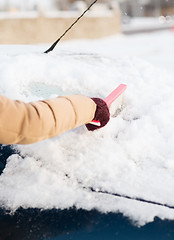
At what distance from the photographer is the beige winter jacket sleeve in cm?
107

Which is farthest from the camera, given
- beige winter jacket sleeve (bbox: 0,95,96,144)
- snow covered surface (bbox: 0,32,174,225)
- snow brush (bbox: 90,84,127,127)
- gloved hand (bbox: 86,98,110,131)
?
snow brush (bbox: 90,84,127,127)

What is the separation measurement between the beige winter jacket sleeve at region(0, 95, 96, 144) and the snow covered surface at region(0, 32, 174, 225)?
0.72 feet

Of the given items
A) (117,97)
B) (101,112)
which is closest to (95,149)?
(101,112)

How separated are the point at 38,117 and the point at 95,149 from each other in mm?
438

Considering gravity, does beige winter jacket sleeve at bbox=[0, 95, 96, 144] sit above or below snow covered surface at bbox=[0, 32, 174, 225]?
above

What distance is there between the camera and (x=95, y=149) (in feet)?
4.88

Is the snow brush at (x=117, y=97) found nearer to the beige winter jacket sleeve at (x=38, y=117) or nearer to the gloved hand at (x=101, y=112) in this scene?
the gloved hand at (x=101, y=112)

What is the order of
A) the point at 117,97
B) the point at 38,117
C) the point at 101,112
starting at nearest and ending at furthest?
the point at 38,117, the point at 101,112, the point at 117,97

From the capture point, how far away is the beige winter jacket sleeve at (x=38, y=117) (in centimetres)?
107

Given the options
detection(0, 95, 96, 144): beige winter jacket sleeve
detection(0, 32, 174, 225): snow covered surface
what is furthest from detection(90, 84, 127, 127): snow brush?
detection(0, 95, 96, 144): beige winter jacket sleeve

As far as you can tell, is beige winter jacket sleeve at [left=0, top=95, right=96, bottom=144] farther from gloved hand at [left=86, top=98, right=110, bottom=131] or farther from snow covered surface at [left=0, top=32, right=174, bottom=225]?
snow covered surface at [left=0, top=32, right=174, bottom=225]

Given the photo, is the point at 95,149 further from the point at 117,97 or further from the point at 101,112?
the point at 117,97

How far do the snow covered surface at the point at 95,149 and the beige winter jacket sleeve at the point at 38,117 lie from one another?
219mm

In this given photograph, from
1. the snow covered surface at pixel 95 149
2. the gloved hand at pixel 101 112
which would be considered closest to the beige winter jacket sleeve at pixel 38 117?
the gloved hand at pixel 101 112
